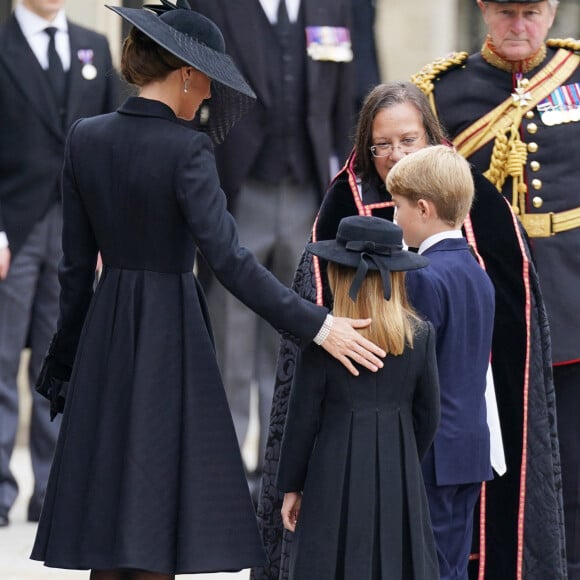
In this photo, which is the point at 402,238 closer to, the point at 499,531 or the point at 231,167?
the point at 499,531

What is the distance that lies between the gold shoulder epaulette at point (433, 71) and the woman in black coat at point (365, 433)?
1.17 meters

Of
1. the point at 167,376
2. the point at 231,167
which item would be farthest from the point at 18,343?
the point at 167,376

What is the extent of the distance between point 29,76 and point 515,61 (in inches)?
80.5

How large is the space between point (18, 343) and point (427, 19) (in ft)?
16.5

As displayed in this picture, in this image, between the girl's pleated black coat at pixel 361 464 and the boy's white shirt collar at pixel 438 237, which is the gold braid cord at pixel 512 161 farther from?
the girl's pleated black coat at pixel 361 464

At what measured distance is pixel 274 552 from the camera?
498cm

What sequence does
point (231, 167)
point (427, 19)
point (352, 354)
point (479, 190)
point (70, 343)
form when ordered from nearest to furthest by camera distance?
1. point (352, 354)
2. point (70, 343)
3. point (479, 190)
4. point (231, 167)
5. point (427, 19)

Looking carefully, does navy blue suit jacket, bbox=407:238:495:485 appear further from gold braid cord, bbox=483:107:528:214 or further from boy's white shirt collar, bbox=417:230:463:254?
gold braid cord, bbox=483:107:528:214

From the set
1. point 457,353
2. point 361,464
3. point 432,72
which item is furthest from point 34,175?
→ point 361,464

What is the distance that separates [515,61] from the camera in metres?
5.30

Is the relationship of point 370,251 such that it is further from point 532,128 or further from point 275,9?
point 275,9

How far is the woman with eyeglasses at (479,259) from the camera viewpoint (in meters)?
4.90

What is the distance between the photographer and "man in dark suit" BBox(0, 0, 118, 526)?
21.3ft

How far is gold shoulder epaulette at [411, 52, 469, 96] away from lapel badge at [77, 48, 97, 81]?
1.61 m
